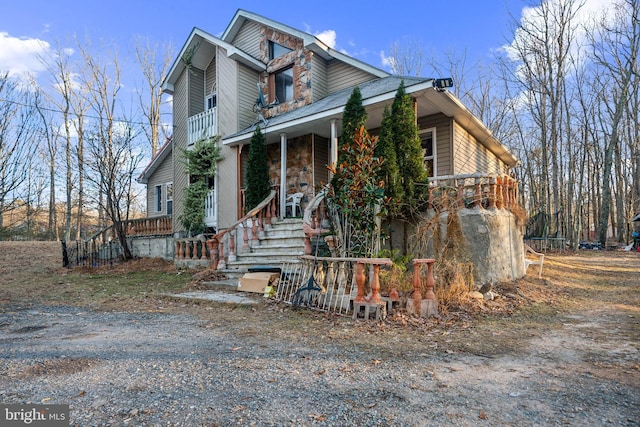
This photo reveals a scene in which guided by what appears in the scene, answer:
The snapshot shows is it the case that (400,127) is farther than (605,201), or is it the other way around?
(605,201)

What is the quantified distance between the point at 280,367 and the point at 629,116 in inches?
1189

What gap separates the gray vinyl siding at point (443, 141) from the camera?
9430 mm

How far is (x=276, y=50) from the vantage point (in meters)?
12.5

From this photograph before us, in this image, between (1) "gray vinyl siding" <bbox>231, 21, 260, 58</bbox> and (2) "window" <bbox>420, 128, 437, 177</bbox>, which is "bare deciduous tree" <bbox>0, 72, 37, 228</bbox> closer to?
(1) "gray vinyl siding" <bbox>231, 21, 260, 58</bbox>

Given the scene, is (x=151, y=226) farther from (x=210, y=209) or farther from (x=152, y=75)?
(x=152, y=75)

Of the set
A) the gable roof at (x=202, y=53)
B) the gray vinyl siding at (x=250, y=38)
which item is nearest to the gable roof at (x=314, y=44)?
the gray vinyl siding at (x=250, y=38)

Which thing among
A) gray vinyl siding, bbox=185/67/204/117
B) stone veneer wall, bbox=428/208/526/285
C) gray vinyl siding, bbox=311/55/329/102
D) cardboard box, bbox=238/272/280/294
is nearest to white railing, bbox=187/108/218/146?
gray vinyl siding, bbox=185/67/204/117

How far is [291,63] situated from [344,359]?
35.1 feet

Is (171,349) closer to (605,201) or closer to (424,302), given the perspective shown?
(424,302)

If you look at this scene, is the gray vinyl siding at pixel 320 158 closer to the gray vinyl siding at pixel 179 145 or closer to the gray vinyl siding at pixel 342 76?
the gray vinyl siding at pixel 342 76

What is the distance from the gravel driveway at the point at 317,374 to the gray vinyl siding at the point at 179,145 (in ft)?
27.4

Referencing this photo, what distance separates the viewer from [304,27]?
37.4 feet

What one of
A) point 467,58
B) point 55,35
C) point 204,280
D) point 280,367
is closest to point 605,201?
point 467,58

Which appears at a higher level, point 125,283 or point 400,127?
point 400,127
